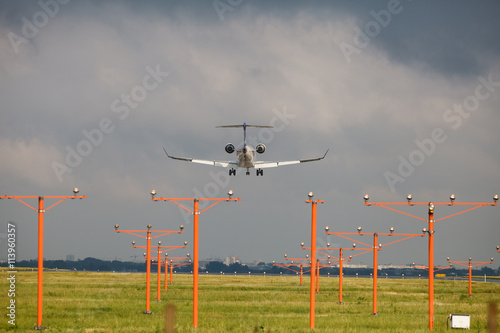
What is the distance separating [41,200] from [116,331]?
35.0 ft

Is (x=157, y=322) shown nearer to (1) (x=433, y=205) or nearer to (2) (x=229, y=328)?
(2) (x=229, y=328)

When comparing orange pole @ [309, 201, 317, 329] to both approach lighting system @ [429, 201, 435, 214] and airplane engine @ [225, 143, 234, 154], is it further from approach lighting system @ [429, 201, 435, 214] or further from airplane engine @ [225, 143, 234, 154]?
airplane engine @ [225, 143, 234, 154]

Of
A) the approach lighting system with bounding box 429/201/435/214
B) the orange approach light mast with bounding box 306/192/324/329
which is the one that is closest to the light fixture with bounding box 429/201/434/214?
the approach lighting system with bounding box 429/201/435/214

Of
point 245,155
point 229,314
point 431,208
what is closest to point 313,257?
point 431,208

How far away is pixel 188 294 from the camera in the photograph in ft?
333

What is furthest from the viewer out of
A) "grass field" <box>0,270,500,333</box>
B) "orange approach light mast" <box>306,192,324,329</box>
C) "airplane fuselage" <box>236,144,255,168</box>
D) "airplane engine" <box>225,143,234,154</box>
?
"airplane engine" <box>225,143,234,154</box>

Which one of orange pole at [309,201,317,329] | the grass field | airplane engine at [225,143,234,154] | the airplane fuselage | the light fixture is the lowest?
the grass field

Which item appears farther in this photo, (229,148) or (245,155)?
(229,148)

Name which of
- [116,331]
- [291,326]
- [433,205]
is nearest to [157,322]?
[116,331]

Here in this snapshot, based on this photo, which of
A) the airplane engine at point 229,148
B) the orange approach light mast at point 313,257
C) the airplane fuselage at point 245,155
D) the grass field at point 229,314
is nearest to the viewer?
the orange approach light mast at point 313,257

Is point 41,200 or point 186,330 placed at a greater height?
point 41,200

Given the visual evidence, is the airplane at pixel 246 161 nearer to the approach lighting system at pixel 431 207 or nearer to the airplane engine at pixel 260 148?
the airplane engine at pixel 260 148

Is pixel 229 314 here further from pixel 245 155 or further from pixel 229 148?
pixel 229 148

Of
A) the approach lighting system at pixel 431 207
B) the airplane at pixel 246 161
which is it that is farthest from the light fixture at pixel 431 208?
the airplane at pixel 246 161
